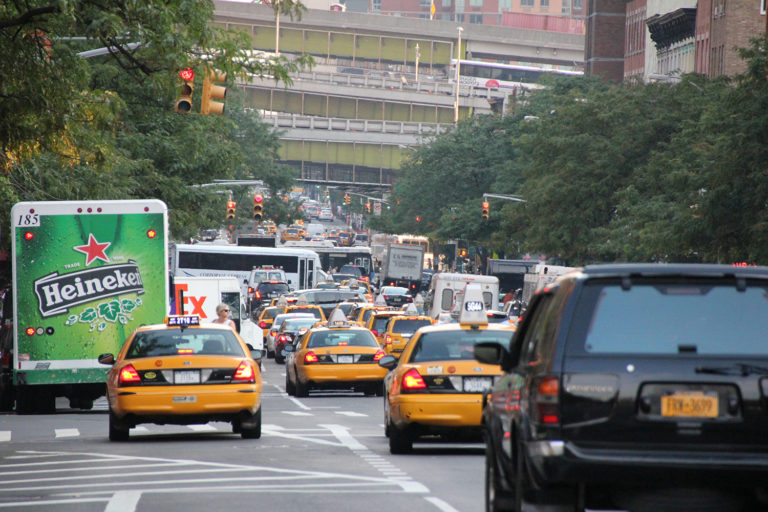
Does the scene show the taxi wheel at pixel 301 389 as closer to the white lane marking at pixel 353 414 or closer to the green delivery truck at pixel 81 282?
Answer: the white lane marking at pixel 353 414

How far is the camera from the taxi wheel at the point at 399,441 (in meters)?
17.0

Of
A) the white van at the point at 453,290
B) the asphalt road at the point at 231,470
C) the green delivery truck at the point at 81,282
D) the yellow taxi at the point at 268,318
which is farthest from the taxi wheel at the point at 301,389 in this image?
the white van at the point at 453,290

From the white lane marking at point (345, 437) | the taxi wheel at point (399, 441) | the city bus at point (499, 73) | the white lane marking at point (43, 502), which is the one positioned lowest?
the white lane marking at point (345, 437)

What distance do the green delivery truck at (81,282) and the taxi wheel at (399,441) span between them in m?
8.25

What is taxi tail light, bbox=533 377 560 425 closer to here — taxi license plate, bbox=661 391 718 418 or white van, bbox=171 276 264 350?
taxi license plate, bbox=661 391 718 418

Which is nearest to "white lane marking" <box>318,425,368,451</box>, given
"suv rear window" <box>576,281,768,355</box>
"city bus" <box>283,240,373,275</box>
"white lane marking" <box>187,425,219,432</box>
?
"white lane marking" <box>187,425,219,432</box>

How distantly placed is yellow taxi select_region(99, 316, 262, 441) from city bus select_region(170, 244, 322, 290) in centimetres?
6022

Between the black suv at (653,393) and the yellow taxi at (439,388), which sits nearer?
the black suv at (653,393)

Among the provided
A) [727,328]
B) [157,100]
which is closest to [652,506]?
[727,328]

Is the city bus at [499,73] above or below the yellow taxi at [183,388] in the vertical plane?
above

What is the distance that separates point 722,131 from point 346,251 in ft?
229

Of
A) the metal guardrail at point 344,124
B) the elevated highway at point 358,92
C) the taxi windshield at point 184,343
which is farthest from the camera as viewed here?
the elevated highway at point 358,92

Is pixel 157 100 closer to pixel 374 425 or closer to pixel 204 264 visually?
pixel 374 425

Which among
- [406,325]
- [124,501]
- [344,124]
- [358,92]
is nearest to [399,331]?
[406,325]
